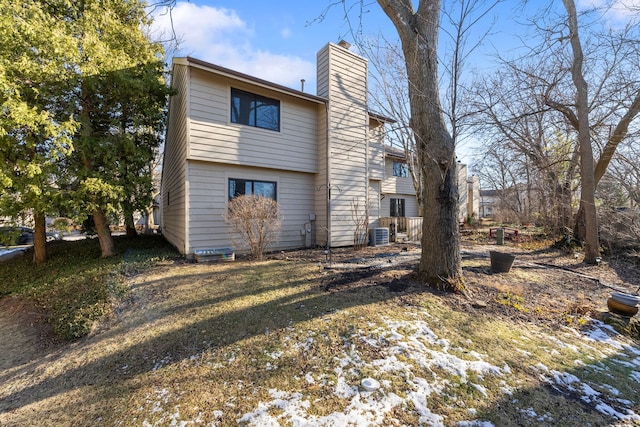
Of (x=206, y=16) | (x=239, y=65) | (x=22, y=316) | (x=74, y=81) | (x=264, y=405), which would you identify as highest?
(x=239, y=65)

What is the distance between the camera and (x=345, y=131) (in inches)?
364

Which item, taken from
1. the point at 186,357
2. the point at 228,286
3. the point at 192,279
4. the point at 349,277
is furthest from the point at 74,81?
the point at 349,277

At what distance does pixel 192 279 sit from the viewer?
530cm

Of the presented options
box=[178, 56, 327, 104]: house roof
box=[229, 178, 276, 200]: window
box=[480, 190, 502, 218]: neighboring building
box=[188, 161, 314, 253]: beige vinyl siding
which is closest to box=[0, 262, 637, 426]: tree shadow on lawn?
box=[188, 161, 314, 253]: beige vinyl siding

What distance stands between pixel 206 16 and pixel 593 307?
9012 mm

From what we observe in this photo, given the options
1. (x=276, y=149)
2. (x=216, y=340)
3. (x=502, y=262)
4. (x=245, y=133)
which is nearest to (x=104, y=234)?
(x=245, y=133)

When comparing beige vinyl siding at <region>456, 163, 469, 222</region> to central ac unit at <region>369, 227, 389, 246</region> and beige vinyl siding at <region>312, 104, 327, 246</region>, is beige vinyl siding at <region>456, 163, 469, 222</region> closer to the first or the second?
central ac unit at <region>369, 227, 389, 246</region>

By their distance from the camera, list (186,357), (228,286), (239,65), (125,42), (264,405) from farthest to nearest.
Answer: (239,65) → (125,42) → (228,286) → (186,357) → (264,405)

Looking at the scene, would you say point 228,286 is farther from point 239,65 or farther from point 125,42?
point 125,42

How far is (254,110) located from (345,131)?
10.3ft

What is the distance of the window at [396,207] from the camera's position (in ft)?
57.8

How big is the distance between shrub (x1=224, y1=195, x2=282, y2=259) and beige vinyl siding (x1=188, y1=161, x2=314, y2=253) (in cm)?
77

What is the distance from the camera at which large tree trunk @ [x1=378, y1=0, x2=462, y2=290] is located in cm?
456

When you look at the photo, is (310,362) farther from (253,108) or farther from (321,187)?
(253,108)
